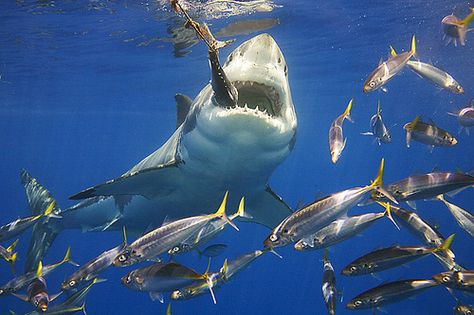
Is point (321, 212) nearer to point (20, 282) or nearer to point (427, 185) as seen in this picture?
point (427, 185)

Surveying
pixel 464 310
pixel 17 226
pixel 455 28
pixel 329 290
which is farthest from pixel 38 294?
pixel 455 28

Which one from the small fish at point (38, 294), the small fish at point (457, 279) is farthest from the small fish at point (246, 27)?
the small fish at point (457, 279)

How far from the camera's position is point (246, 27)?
1691 centimetres

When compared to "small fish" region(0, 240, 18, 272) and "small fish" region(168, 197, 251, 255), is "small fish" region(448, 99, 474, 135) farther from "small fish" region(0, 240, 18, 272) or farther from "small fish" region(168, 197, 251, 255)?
"small fish" region(0, 240, 18, 272)

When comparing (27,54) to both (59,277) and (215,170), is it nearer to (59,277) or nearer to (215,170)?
(215,170)

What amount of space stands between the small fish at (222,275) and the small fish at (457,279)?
1.80 m

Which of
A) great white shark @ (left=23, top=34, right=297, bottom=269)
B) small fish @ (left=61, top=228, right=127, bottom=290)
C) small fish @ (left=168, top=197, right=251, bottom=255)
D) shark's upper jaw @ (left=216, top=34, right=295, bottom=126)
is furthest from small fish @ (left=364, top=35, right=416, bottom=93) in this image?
small fish @ (left=61, top=228, right=127, bottom=290)

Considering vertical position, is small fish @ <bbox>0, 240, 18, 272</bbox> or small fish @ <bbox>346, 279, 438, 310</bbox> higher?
small fish @ <bbox>346, 279, 438, 310</bbox>

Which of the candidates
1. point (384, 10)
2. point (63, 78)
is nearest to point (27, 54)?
point (63, 78)

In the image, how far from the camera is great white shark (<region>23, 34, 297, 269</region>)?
4.11m

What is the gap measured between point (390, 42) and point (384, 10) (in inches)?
179

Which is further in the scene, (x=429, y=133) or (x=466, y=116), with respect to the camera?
(x=466, y=116)

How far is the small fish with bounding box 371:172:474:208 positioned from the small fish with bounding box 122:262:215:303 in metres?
2.13

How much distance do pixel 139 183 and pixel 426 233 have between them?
3871 millimetres
